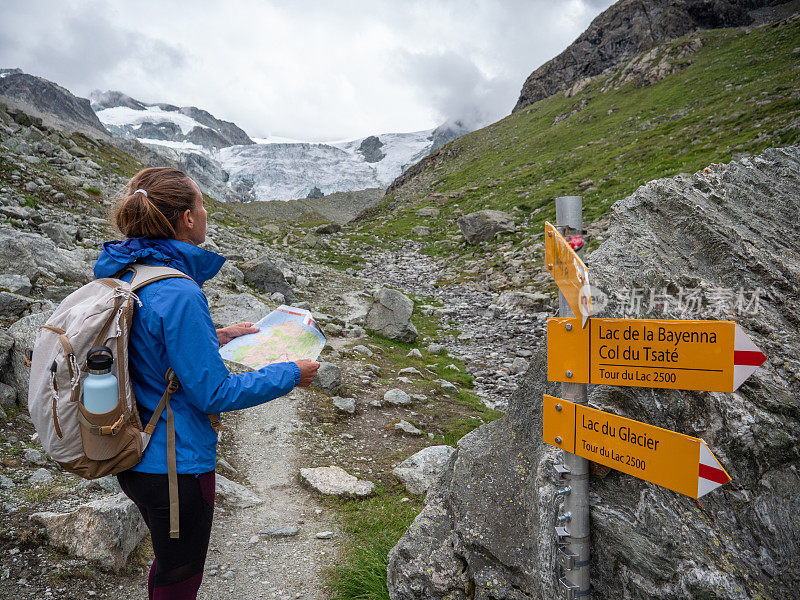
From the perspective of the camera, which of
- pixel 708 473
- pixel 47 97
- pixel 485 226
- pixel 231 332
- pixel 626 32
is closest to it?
pixel 708 473

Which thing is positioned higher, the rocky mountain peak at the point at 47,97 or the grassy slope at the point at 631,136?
the rocky mountain peak at the point at 47,97

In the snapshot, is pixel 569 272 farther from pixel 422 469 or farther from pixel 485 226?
pixel 485 226

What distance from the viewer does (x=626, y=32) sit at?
8812 cm

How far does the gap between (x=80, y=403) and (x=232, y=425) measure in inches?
246

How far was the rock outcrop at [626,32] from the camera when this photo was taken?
7719 centimetres

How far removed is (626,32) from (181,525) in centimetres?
11217

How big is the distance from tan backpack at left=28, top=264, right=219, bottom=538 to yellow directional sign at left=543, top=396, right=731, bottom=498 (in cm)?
240

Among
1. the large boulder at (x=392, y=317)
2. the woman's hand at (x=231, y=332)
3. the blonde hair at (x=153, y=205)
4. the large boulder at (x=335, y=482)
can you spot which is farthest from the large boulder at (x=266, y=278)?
the blonde hair at (x=153, y=205)

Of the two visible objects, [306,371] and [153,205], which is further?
[306,371]

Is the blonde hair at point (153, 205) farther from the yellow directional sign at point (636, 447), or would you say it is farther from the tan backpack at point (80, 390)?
the yellow directional sign at point (636, 447)

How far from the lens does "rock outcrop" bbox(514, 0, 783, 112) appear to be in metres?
77.2

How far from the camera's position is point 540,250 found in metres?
21.0

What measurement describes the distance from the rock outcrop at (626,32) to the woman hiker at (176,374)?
3919 inches

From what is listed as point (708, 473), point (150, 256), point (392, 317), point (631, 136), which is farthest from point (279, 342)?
point (631, 136)
